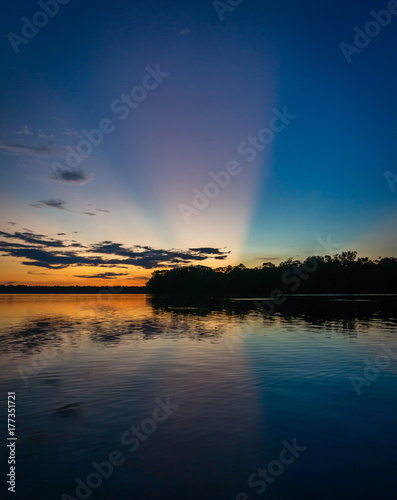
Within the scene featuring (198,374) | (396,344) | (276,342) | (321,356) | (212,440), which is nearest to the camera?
(212,440)

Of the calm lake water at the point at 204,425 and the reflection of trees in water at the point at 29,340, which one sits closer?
the calm lake water at the point at 204,425

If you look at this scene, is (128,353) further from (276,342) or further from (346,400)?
(346,400)

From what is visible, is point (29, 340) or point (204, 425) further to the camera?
point (29, 340)

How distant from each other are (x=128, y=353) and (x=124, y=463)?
1986cm

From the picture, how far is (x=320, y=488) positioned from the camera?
978 centimetres

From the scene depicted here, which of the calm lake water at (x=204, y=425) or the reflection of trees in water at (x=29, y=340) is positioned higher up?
the reflection of trees in water at (x=29, y=340)

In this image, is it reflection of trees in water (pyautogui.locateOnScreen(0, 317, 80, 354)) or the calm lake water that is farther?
reflection of trees in water (pyautogui.locateOnScreen(0, 317, 80, 354))

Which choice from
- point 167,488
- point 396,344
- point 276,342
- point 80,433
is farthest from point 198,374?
point 396,344

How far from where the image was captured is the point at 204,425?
14.0 meters

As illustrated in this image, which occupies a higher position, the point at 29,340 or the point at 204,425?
the point at 29,340

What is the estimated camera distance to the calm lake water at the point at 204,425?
1000 cm

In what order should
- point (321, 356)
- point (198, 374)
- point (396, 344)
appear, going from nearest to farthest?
1. point (198, 374)
2. point (321, 356)
3. point (396, 344)

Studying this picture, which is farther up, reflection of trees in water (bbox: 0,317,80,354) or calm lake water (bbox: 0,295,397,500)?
reflection of trees in water (bbox: 0,317,80,354)

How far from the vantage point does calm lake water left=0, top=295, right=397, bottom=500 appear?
32.8 ft
